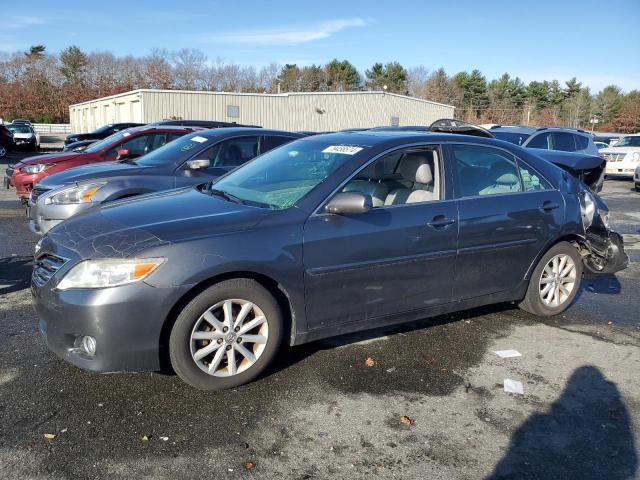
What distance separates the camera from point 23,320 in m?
4.66

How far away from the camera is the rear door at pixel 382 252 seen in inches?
147

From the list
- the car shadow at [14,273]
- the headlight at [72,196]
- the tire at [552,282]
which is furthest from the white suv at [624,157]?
the car shadow at [14,273]

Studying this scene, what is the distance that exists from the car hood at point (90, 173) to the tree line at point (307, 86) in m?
53.0

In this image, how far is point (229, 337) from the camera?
351 cm

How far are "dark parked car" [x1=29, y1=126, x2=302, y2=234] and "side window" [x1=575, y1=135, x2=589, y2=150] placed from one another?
876 cm

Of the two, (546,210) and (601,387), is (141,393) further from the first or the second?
(546,210)

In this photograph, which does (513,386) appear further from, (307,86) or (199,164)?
(307,86)

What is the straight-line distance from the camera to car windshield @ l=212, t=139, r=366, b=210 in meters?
4.02

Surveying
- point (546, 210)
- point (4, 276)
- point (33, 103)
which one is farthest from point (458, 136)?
point (33, 103)

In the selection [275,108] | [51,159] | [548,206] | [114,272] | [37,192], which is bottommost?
[37,192]

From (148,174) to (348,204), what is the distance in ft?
13.4

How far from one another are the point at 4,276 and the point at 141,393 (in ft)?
10.9

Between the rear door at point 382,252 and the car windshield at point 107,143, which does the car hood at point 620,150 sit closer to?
the car windshield at point 107,143

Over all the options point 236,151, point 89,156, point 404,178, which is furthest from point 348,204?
point 89,156
